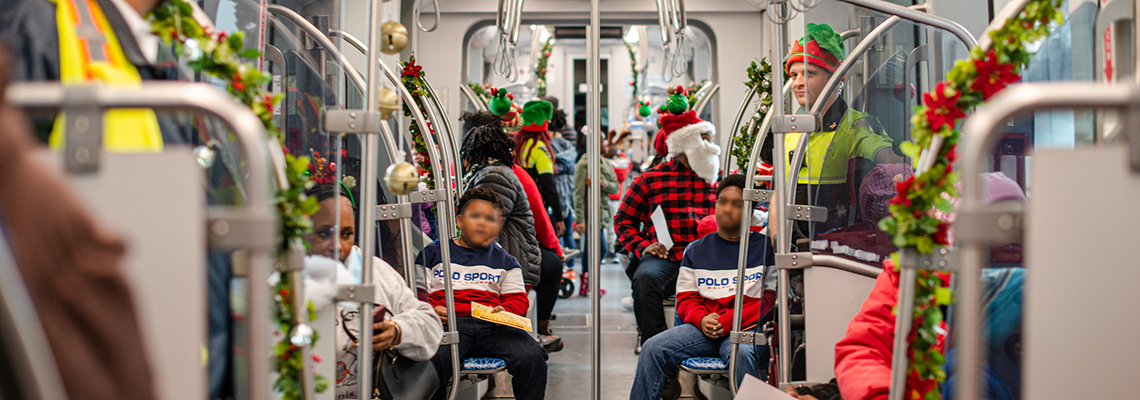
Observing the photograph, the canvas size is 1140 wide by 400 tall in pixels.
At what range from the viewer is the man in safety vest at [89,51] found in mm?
1051

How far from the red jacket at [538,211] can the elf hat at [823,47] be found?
2008 mm

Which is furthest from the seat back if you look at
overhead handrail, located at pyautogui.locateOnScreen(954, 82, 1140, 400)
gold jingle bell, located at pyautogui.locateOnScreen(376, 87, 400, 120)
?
overhead handrail, located at pyautogui.locateOnScreen(954, 82, 1140, 400)

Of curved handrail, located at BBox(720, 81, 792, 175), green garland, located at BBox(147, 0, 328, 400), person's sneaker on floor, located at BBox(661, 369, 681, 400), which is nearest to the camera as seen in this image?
green garland, located at BBox(147, 0, 328, 400)

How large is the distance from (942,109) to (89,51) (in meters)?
1.31

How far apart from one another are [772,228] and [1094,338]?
1.20m

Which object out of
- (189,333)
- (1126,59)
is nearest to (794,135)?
(1126,59)

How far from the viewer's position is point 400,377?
214cm

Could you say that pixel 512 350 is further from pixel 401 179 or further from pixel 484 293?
pixel 401 179

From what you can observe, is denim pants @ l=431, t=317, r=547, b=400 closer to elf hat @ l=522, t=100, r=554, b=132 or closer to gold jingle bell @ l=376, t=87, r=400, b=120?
gold jingle bell @ l=376, t=87, r=400, b=120

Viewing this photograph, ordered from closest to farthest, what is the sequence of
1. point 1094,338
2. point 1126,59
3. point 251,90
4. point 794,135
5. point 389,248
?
point 1094,338
point 251,90
point 1126,59
point 389,248
point 794,135

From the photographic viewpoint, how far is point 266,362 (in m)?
1.03

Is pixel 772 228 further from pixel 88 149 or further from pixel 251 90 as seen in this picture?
pixel 88 149

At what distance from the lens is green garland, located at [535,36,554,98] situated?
4.83m

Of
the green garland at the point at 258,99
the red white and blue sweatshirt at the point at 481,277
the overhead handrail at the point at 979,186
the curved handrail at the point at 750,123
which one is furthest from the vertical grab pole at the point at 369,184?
the curved handrail at the point at 750,123
